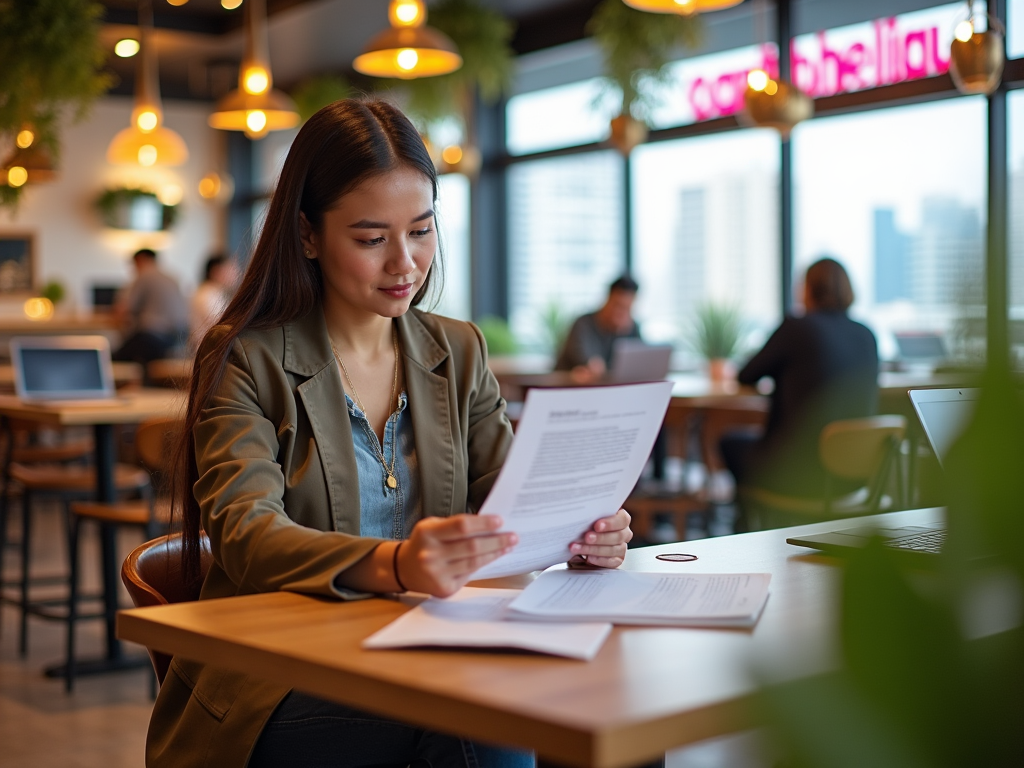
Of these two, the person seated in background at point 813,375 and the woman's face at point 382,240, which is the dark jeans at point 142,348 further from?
the woman's face at point 382,240

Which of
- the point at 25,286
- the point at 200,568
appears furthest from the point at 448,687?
the point at 25,286

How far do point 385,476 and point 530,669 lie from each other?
2.34 ft

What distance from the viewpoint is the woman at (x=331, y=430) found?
1285mm

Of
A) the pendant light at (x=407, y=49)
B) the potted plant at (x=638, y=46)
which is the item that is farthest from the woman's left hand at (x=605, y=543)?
the potted plant at (x=638, y=46)

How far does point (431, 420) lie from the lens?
1.63m

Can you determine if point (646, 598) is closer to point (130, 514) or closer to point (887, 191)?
point (130, 514)

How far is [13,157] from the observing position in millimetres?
6297

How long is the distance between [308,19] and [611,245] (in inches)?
121

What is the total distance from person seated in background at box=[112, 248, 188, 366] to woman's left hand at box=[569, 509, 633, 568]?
25.9 feet

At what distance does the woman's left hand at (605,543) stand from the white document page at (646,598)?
21 millimetres

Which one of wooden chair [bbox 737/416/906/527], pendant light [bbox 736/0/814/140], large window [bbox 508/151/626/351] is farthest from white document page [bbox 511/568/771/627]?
large window [bbox 508/151/626/351]

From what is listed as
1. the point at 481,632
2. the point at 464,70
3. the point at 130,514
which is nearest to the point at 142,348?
the point at 464,70

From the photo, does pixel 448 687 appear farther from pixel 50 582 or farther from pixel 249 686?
pixel 50 582

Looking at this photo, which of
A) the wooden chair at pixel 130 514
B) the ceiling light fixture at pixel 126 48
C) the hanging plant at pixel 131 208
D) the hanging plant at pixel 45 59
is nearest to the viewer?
the wooden chair at pixel 130 514
